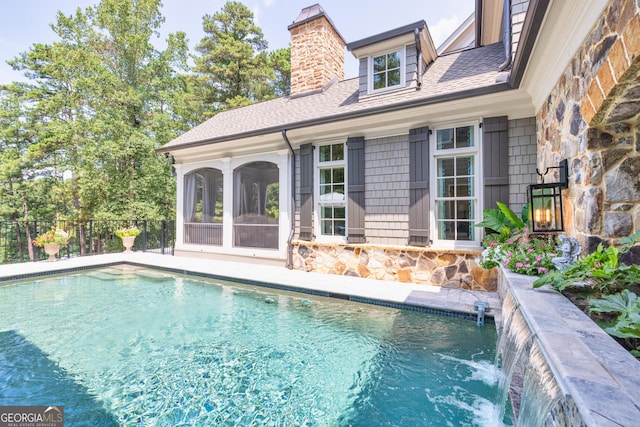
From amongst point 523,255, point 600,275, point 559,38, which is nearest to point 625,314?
point 600,275

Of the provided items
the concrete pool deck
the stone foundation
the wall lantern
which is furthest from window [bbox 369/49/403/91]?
the concrete pool deck

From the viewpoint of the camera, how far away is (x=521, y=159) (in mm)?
4777

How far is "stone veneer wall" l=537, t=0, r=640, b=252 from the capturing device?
1.96 meters

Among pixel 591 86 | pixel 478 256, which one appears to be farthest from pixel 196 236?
pixel 591 86

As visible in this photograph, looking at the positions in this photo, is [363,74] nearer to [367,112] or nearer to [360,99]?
[360,99]

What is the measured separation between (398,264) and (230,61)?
15.4 meters

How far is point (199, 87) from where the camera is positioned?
1653cm

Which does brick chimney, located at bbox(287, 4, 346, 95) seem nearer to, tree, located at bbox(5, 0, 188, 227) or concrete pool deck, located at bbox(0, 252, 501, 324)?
concrete pool deck, located at bbox(0, 252, 501, 324)

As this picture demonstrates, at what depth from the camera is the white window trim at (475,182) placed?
509 cm

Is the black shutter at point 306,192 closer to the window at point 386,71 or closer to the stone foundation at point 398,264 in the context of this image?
the stone foundation at point 398,264

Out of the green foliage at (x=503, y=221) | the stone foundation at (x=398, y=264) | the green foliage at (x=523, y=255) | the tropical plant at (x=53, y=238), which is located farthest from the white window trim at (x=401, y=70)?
the tropical plant at (x=53, y=238)

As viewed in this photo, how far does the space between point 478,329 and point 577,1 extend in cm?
330

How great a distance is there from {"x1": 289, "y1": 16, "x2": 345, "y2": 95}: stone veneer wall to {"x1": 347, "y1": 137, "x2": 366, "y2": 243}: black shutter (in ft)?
10.9

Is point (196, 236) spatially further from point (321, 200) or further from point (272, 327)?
point (272, 327)
